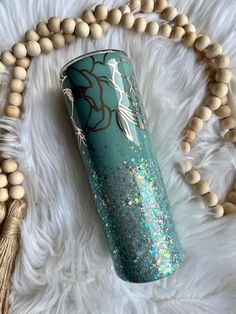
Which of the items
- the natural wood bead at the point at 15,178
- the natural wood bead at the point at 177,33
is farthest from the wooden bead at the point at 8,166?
the natural wood bead at the point at 177,33

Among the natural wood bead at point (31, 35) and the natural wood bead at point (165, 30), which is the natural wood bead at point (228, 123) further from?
the natural wood bead at point (31, 35)

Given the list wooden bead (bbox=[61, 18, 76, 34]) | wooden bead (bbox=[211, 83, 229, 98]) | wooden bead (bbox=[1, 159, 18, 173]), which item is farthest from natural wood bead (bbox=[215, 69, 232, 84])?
wooden bead (bbox=[1, 159, 18, 173])

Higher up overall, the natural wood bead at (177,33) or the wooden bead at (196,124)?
the natural wood bead at (177,33)

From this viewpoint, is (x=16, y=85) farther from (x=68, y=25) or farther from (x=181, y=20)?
(x=181, y=20)

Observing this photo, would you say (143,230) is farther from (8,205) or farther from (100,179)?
(8,205)

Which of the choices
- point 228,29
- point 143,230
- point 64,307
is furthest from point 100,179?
point 228,29

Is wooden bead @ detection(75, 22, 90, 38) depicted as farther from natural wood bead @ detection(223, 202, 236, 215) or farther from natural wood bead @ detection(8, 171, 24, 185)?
natural wood bead @ detection(223, 202, 236, 215)
